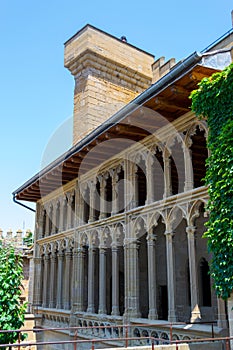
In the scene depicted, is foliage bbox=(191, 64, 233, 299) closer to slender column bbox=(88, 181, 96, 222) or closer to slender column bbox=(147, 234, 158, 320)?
slender column bbox=(147, 234, 158, 320)

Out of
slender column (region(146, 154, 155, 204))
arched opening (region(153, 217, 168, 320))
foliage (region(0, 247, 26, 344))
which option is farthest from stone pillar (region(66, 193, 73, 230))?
slender column (region(146, 154, 155, 204))

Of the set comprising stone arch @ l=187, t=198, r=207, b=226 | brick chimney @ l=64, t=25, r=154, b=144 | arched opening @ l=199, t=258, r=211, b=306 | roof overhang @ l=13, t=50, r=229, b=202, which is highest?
brick chimney @ l=64, t=25, r=154, b=144

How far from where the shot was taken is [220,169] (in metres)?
6.71

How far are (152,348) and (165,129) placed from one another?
480cm

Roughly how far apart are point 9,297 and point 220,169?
5.24m

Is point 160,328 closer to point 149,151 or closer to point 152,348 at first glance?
point 152,348

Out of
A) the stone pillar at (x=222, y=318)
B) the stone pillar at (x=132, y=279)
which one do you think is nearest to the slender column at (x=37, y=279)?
the stone pillar at (x=132, y=279)

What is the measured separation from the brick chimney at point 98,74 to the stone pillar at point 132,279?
683cm

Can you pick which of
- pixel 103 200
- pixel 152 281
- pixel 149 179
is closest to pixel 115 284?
pixel 152 281

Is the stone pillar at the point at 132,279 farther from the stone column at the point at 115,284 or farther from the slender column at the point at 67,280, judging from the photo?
the slender column at the point at 67,280

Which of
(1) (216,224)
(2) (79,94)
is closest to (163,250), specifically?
(2) (79,94)

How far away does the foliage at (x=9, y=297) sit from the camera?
28.2 ft

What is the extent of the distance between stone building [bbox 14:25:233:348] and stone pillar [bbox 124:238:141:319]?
0.07 feet

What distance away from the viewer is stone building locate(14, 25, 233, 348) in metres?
7.97
